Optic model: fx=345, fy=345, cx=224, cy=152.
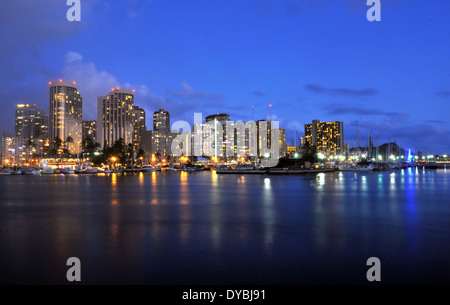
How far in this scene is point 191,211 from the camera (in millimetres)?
20219

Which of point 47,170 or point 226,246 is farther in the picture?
point 47,170

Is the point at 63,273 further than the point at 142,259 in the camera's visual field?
No

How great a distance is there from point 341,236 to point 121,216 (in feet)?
36.5

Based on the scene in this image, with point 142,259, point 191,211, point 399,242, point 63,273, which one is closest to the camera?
point 63,273

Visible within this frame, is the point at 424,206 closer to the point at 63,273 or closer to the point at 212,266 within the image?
the point at 212,266

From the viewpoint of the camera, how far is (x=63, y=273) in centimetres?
882

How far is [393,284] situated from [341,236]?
16.4 feet

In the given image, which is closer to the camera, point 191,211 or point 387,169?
point 191,211

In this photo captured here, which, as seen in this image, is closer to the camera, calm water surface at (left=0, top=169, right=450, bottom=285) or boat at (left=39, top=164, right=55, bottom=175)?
calm water surface at (left=0, top=169, right=450, bottom=285)

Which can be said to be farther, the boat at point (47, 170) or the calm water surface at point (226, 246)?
the boat at point (47, 170)

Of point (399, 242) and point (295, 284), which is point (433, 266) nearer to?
point (399, 242)

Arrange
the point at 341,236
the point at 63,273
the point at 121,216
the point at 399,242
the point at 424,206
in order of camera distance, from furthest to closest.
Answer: the point at 424,206 < the point at 121,216 < the point at 341,236 < the point at 399,242 < the point at 63,273
